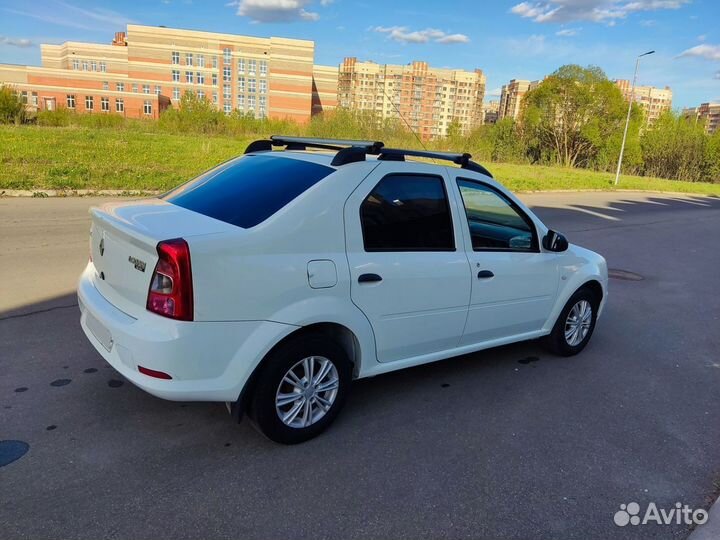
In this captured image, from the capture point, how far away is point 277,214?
3031 millimetres

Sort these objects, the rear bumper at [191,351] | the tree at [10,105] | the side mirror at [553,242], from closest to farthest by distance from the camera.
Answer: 1. the rear bumper at [191,351]
2. the side mirror at [553,242]
3. the tree at [10,105]

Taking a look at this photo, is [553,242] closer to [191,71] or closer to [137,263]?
[137,263]

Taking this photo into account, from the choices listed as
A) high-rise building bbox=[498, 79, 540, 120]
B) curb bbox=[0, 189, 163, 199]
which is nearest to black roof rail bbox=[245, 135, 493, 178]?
curb bbox=[0, 189, 163, 199]

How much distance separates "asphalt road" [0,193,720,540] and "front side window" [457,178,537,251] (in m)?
1.12

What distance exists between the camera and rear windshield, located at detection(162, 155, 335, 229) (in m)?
3.15

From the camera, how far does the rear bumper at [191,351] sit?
106 inches

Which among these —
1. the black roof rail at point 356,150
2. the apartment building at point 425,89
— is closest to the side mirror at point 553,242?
the black roof rail at point 356,150

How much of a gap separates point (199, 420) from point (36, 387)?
121 centimetres

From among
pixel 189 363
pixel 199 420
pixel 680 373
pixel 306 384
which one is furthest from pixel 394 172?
pixel 680 373

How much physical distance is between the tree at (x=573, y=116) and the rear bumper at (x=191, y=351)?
5136 cm

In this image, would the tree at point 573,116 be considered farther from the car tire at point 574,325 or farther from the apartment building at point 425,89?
the apartment building at point 425,89

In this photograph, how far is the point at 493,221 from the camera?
4.23m

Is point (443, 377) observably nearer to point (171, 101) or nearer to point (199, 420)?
point (199, 420)
